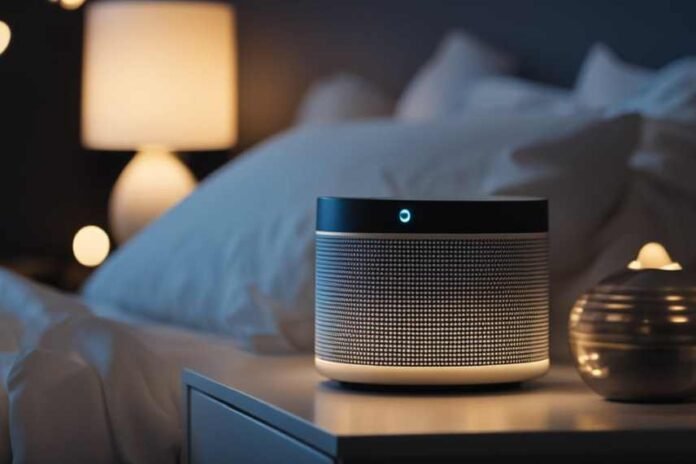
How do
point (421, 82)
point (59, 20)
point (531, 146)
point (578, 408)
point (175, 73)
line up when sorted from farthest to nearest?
1. point (59, 20)
2. point (175, 73)
3. point (421, 82)
4. point (531, 146)
5. point (578, 408)

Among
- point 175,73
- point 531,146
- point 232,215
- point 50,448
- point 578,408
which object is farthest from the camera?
point 175,73

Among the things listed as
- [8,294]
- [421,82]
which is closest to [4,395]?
[8,294]

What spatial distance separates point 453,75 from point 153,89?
3.43 ft

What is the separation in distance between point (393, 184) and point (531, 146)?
9.3 inches

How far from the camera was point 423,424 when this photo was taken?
108 centimetres

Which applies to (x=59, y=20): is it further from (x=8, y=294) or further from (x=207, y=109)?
(x=8, y=294)

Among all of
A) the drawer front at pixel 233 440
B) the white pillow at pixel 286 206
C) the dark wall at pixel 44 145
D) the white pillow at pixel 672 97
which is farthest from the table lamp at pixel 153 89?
the drawer front at pixel 233 440

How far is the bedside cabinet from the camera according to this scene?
1035 millimetres

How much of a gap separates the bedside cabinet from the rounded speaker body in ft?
0.10

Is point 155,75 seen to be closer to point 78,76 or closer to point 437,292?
point 78,76

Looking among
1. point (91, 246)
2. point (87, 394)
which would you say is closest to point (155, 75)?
point (91, 246)

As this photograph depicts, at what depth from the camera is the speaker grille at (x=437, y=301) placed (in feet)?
4.11

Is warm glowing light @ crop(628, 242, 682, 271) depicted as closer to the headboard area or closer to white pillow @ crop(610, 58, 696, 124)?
white pillow @ crop(610, 58, 696, 124)

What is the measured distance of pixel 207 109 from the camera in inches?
144
